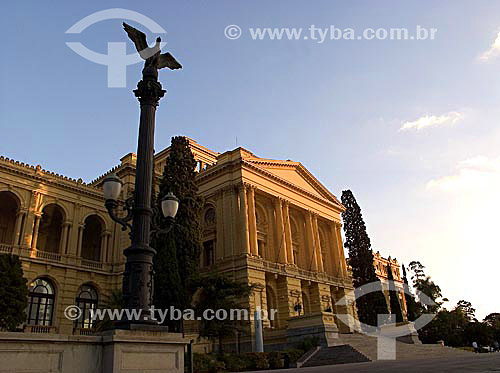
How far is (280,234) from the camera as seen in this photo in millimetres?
36812

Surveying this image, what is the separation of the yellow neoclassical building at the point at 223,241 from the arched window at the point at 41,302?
7 cm

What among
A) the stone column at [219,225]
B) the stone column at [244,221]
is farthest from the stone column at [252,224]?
the stone column at [219,225]

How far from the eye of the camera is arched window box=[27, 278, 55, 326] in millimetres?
27797

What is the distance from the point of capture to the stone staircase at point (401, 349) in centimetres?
2295

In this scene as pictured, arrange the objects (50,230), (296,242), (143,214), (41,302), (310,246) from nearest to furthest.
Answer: (143,214)
(41,302)
(50,230)
(310,246)
(296,242)

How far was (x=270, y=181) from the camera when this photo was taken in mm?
37688

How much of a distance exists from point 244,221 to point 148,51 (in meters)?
24.9

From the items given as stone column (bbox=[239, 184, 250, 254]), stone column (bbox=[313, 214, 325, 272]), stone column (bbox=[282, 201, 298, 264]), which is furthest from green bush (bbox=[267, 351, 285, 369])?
stone column (bbox=[313, 214, 325, 272])

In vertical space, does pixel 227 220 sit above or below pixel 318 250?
above

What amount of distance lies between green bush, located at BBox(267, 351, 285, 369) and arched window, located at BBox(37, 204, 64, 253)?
2048 cm

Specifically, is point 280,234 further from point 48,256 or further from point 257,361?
point 48,256

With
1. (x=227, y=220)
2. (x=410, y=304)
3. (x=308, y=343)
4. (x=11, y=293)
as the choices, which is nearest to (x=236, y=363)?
(x=308, y=343)

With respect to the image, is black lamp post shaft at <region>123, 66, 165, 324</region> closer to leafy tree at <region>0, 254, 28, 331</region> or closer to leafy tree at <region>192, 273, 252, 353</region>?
leafy tree at <region>192, 273, 252, 353</region>

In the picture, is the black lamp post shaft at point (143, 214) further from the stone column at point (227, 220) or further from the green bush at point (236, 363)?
the stone column at point (227, 220)
